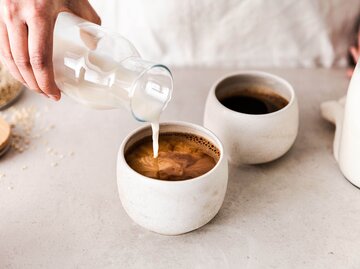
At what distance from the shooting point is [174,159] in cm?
80

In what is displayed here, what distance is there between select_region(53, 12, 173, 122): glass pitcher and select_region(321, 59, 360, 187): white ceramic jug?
0.27m

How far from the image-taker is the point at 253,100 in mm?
929

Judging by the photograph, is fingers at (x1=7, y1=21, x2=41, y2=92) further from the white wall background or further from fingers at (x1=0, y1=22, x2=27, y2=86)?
the white wall background

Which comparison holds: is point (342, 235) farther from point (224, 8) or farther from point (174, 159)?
point (224, 8)

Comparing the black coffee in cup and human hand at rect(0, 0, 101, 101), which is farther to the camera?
the black coffee in cup

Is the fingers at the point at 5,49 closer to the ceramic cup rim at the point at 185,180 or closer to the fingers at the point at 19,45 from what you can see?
the fingers at the point at 19,45

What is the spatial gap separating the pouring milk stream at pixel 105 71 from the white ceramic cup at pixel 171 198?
0.08 metres

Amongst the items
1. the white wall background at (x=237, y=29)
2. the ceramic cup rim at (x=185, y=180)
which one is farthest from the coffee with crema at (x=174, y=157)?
the white wall background at (x=237, y=29)

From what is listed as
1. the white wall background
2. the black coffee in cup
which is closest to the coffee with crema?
the black coffee in cup

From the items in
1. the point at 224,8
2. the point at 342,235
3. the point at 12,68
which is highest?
the point at 12,68

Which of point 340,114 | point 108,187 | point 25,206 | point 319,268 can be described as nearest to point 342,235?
point 319,268

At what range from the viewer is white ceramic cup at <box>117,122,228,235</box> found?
71 centimetres

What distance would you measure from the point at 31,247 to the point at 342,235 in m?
0.44

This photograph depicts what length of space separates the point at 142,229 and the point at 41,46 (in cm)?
29
